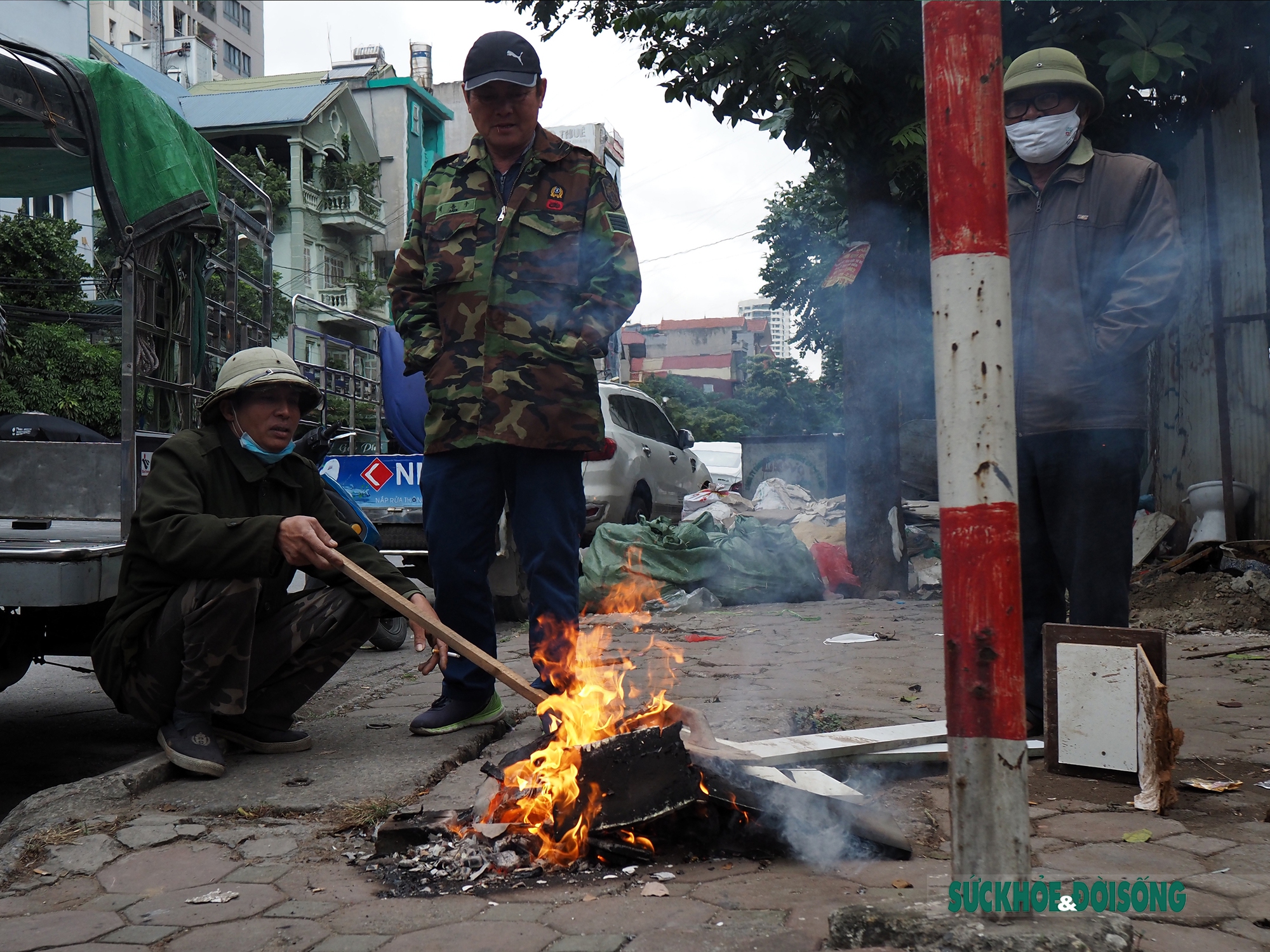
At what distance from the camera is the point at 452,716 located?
148 inches

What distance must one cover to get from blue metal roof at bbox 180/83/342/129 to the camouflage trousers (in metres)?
33.5

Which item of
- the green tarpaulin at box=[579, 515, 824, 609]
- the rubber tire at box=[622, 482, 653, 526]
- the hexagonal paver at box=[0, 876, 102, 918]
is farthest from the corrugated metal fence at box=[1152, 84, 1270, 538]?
the hexagonal paver at box=[0, 876, 102, 918]

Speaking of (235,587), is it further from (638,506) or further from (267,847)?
(638,506)

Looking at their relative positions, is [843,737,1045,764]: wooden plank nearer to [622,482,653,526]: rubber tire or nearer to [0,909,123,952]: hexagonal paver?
[0,909,123,952]: hexagonal paver

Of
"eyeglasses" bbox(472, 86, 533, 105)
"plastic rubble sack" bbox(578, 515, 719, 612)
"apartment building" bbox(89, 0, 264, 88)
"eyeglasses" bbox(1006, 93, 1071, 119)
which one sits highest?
"apartment building" bbox(89, 0, 264, 88)

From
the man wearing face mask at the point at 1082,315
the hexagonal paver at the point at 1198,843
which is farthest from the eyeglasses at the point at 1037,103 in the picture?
the hexagonal paver at the point at 1198,843

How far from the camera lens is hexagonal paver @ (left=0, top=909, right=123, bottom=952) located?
216 centimetres

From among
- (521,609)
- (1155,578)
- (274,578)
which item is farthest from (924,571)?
(274,578)

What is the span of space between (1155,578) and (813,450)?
11144mm

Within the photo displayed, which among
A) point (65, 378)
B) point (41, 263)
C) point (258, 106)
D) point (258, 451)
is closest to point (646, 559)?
point (258, 451)

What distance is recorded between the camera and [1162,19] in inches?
246

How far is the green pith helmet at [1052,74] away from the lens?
10.9 ft

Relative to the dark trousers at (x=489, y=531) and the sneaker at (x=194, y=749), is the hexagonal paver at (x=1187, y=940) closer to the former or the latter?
the dark trousers at (x=489, y=531)

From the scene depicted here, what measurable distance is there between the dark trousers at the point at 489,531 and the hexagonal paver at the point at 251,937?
4.94 ft
